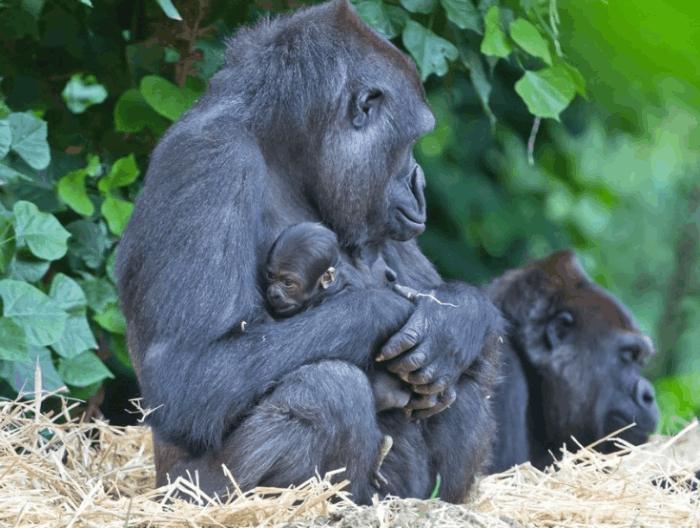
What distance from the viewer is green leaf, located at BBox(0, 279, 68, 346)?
9.71ft

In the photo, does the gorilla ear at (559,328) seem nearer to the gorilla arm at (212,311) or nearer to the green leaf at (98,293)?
the gorilla arm at (212,311)

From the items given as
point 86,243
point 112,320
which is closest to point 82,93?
point 86,243

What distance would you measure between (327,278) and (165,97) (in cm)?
131

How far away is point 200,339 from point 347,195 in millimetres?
600

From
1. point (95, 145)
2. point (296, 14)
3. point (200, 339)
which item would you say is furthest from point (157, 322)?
point (95, 145)

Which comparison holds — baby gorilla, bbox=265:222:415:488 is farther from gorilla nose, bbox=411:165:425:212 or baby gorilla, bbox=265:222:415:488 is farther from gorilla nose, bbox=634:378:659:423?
gorilla nose, bbox=634:378:659:423

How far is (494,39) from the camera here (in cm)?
340

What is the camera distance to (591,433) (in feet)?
12.5

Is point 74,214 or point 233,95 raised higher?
point 233,95

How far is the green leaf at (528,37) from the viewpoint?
3402 millimetres

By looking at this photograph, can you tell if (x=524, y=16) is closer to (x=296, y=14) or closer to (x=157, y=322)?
(x=296, y=14)

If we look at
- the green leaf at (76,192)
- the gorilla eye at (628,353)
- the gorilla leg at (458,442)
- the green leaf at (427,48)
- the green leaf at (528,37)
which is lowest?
the gorilla eye at (628,353)

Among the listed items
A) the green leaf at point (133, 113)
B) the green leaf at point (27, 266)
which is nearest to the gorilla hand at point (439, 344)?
the green leaf at point (27, 266)

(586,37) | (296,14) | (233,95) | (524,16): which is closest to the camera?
(233,95)
